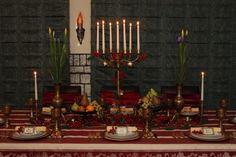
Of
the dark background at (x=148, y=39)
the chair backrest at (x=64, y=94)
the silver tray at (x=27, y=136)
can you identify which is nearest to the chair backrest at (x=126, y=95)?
the chair backrest at (x=64, y=94)

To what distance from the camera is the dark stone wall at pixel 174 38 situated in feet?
16.1

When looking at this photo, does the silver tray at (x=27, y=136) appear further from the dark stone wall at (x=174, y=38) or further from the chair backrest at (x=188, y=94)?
the dark stone wall at (x=174, y=38)

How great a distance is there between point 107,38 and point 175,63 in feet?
3.21

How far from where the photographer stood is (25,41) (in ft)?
16.3

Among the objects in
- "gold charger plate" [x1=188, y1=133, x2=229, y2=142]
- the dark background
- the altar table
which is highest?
the dark background

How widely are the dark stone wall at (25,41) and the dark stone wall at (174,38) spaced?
58 centimetres

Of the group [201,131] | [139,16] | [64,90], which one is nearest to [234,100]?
[139,16]

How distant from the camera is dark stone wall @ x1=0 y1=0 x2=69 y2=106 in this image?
491 centimetres

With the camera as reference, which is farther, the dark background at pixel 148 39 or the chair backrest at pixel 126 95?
the dark background at pixel 148 39

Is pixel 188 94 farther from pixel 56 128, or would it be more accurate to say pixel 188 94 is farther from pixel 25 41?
pixel 25 41

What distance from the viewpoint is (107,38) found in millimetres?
4945

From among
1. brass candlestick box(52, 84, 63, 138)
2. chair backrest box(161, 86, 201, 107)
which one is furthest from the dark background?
brass candlestick box(52, 84, 63, 138)

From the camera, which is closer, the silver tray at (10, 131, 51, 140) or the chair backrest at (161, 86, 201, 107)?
the silver tray at (10, 131, 51, 140)

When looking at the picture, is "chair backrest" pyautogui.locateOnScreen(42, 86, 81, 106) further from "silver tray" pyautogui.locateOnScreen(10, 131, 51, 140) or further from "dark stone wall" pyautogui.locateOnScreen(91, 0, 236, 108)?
"dark stone wall" pyautogui.locateOnScreen(91, 0, 236, 108)
